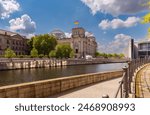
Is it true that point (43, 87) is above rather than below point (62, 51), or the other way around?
below

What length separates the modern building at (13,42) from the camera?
10074cm

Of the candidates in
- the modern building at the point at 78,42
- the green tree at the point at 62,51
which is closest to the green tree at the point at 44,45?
the green tree at the point at 62,51

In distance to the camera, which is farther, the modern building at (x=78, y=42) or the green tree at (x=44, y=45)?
the modern building at (x=78, y=42)

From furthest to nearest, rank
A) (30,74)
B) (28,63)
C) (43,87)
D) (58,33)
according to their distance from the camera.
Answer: (58,33) → (28,63) → (30,74) → (43,87)

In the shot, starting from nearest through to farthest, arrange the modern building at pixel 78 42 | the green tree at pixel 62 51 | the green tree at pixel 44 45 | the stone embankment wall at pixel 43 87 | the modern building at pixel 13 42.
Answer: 1. the stone embankment wall at pixel 43 87
2. the modern building at pixel 13 42
3. the green tree at pixel 44 45
4. the green tree at pixel 62 51
5. the modern building at pixel 78 42

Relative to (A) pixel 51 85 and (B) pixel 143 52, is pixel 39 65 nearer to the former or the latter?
(A) pixel 51 85

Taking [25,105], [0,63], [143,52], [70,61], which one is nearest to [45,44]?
[70,61]

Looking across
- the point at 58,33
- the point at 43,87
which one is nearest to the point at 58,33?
the point at 58,33

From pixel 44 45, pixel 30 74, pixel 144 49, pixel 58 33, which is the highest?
pixel 58 33

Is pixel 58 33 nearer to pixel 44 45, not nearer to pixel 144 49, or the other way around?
pixel 144 49

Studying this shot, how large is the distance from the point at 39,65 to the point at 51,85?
67.2 meters

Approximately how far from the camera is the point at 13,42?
354 feet

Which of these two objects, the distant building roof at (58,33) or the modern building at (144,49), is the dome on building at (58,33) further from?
the modern building at (144,49)

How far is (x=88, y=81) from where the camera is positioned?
15.2 m
